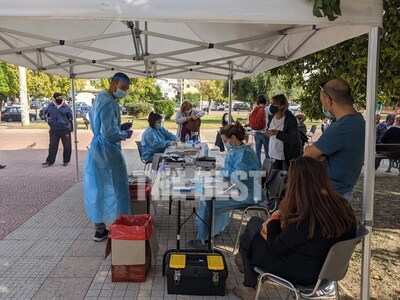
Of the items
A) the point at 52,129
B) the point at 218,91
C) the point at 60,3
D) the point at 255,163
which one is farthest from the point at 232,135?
the point at 218,91

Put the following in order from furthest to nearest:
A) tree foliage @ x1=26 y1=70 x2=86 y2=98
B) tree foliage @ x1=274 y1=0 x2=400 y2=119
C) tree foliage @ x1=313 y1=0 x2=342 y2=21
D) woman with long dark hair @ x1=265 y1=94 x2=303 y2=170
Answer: tree foliage @ x1=26 y1=70 x2=86 y2=98 → woman with long dark hair @ x1=265 y1=94 x2=303 y2=170 → tree foliage @ x1=274 y1=0 x2=400 y2=119 → tree foliage @ x1=313 y1=0 x2=342 y2=21

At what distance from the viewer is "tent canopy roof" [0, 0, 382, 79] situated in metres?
2.15

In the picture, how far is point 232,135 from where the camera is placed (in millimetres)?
3531

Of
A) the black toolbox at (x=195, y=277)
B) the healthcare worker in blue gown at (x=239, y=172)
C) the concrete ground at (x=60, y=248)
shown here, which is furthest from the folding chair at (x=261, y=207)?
the black toolbox at (x=195, y=277)

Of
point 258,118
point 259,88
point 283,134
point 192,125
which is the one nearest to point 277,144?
point 283,134

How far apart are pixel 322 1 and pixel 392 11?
173 cm

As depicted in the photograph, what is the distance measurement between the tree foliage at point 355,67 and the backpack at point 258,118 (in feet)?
6.13

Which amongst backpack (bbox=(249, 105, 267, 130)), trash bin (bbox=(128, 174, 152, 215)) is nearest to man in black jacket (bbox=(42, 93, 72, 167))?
backpack (bbox=(249, 105, 267, 130))

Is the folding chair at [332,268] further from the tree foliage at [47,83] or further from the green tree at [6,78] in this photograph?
the tree foliage at [47,83]

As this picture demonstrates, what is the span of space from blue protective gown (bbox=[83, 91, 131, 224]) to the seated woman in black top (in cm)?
208

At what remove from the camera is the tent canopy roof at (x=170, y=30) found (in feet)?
7.05

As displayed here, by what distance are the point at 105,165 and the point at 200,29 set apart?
2.26m

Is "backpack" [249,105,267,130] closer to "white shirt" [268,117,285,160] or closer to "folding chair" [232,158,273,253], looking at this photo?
"white shirt" [268,117,285,160]

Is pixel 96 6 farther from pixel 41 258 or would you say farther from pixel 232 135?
pixel 41 258
